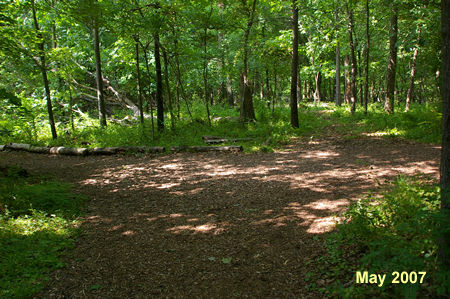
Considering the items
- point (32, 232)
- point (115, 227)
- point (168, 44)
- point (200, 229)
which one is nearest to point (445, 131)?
point (200, 229)

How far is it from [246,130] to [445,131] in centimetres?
1091

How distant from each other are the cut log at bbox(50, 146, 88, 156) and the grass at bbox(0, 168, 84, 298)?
14.2ft

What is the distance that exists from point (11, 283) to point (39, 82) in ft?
53.2

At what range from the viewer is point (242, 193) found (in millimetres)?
6070

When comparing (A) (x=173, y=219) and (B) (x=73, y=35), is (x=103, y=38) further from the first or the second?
(A) (x=173, y=219)

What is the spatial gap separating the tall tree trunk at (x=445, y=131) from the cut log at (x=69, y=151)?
11.6 m

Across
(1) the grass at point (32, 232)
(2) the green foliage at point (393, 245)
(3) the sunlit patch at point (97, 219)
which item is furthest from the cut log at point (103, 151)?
(2) the green foliage at point (393, 245)

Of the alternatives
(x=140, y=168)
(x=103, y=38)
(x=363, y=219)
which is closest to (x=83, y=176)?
(x=140, y=168)

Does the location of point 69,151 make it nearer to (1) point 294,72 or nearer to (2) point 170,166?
(2) point 170,166

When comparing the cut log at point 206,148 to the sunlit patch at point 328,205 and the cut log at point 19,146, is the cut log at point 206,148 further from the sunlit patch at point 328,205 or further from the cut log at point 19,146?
the cut log at point 19,146

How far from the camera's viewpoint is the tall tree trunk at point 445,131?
7.47ft

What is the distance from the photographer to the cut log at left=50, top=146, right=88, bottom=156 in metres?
11.2

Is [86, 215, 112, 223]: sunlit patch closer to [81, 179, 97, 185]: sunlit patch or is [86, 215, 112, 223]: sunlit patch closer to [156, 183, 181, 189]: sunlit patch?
[156, 183, 181, 189]: sunlit patch

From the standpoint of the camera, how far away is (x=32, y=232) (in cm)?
432
